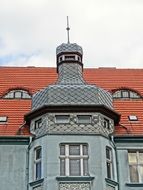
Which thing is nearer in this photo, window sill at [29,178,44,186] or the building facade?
window sill at [29,178,44,186]

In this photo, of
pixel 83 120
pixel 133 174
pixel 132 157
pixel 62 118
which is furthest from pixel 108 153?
pixel 62 118

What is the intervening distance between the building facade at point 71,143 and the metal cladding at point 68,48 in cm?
258

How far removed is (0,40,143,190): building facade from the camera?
22031mm

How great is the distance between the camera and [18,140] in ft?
77.7

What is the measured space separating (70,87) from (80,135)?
2.74 m

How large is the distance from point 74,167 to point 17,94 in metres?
7.84

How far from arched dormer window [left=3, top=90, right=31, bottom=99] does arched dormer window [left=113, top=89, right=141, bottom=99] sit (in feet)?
15.9

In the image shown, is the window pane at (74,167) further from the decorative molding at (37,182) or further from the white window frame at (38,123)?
the white window frame at (38,123)

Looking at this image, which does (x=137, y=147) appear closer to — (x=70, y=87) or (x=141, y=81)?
(x=70, y=87)

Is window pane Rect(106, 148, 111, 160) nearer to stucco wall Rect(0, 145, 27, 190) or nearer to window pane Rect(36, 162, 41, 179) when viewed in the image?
window pane Rect(36, 162, 41, 179)

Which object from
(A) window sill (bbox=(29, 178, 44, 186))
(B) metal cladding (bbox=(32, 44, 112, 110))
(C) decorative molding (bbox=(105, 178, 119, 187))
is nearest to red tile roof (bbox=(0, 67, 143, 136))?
(B) metal cladding (bbox=(32, 44, 112, 110))

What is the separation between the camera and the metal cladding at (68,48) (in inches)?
1117

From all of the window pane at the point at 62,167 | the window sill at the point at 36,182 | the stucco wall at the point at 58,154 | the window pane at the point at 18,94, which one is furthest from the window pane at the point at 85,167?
the window pane at the point at 18,94

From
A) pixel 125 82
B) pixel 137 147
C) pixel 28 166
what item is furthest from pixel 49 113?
pixel 125 82
